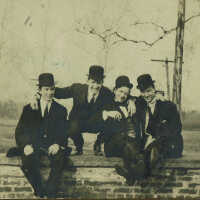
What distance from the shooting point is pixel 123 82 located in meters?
4.43

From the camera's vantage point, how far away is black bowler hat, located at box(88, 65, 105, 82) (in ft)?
14.4

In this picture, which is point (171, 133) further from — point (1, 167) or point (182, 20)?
point (1, 167)

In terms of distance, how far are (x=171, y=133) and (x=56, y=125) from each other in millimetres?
1354

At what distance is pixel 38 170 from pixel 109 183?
828mm

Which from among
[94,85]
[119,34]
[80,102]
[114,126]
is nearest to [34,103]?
[80,102]

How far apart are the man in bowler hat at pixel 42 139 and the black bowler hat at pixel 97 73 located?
47 centimetres

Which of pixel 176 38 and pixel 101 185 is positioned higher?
pixel 176 38

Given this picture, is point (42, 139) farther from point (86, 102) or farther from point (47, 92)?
point (86, 102)

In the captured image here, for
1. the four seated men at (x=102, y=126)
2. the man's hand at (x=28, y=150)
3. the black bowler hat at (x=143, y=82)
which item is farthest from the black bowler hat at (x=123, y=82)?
the man's hand at (x=28, y=150)

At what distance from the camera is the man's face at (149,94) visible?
446 cm

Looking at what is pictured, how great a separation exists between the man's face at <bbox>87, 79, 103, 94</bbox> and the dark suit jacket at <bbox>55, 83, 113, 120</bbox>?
0.08 meters

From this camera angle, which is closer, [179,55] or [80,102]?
[80,102]

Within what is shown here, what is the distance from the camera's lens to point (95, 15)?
4449mm

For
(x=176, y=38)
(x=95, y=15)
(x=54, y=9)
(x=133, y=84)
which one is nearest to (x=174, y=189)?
(x=133, y=84)
